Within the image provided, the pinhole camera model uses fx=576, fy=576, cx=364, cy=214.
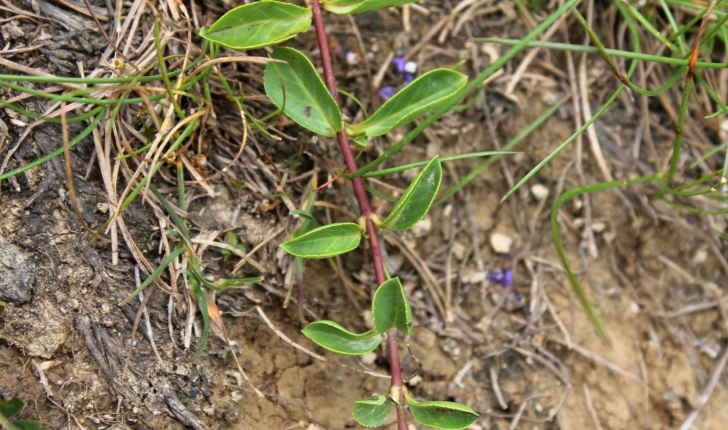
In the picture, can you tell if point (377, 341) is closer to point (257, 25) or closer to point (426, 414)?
point (426, 414)

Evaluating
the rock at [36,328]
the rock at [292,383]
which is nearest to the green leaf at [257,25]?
the rock at [36,328]

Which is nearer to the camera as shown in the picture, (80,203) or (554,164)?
(80,203)

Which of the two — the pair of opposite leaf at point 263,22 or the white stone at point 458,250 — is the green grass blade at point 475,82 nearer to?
the pair of opposite leaf at point 263,22

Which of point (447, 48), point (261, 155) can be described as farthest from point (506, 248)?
point (261, 155)

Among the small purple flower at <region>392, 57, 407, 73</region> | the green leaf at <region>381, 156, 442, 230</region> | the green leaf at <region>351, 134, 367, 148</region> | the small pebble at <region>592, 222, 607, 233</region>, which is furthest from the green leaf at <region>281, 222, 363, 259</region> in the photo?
the small pebble at <region>592, 222, 607, 233</region>

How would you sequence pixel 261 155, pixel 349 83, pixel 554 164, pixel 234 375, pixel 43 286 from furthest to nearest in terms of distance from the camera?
pixel 554 164, pixel 349 83, pixel 261 155, pixel 234 375, pixel 43 286

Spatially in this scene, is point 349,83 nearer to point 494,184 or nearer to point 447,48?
point 447,48
